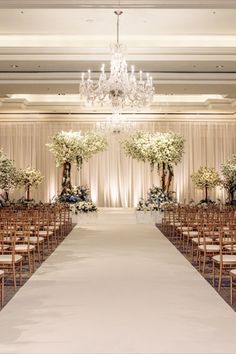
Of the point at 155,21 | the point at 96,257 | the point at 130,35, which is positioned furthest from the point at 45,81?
the point at 96,257

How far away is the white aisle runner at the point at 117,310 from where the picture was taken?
4836 millimetres

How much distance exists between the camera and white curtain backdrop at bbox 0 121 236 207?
2631 centimetres

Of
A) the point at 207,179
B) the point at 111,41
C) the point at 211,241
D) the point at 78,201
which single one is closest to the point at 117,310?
the point at 211,241

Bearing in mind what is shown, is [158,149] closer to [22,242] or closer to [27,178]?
[27,178]

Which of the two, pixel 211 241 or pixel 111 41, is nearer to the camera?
pixel 211 241

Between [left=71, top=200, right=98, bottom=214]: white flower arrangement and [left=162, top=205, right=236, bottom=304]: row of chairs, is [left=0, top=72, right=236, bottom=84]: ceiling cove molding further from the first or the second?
[left=71, top=200, right=98, bottom=214]: white flower arrangement

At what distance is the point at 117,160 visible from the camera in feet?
88.1

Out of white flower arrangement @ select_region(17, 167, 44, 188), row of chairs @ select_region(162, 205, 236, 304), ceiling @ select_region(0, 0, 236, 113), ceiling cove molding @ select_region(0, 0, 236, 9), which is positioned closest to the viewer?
row of chairs @ select_region(162, 205, 236, 304)

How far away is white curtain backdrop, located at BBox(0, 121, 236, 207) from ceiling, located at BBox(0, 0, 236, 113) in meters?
9.74

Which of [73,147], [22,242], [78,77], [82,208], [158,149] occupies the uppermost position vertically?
[78,77]

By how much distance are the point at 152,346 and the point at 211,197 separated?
73.6 feet

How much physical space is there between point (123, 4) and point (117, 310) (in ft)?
19.1

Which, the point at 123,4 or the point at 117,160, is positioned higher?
the point at 123,4

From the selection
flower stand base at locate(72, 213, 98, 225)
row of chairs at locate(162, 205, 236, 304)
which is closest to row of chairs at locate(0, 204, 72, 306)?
row of chairs at locate(162, 205, 236, 304)
